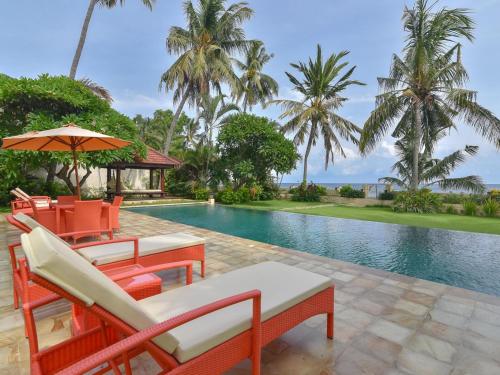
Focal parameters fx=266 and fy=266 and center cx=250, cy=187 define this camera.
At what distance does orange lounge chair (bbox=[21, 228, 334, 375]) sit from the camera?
125 cm

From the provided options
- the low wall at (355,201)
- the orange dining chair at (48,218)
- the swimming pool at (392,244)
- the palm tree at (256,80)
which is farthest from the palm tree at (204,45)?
the orange dining chair at (48,218)

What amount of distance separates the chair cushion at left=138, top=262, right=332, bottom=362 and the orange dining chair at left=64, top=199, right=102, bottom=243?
4.29m

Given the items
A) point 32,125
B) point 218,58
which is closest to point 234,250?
point 32,125

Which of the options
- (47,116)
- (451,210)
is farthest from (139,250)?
(451,210)

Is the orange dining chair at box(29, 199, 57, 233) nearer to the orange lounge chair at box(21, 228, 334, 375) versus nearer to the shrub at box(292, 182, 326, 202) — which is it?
the orange lounge chair at box(21, 228, 334, 375)

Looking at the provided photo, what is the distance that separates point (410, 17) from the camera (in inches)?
533

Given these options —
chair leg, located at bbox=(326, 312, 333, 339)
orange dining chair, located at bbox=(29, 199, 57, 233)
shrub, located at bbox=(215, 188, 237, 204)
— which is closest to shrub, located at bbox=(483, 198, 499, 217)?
shrub, located at bbox=(215, 188, 237, 204)

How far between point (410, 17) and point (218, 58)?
11575 mm

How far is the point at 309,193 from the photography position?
1962cm

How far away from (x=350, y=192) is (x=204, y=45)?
1443cm

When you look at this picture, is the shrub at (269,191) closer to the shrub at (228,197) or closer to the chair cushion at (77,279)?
the shrub at (228,197)

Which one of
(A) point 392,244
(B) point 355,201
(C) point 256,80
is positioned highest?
(C) point 256,80

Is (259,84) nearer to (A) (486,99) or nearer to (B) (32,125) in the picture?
(A) (486,99)

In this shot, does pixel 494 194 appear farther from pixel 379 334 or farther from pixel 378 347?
pixel 378 347
